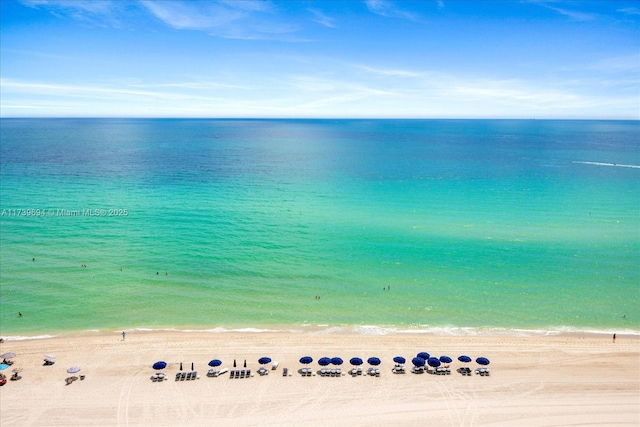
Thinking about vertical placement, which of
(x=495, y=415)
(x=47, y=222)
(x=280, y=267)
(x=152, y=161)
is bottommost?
(x=495, y=415)

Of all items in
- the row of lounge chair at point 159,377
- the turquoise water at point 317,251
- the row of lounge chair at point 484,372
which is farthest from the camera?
the turquoise water at point 317,251

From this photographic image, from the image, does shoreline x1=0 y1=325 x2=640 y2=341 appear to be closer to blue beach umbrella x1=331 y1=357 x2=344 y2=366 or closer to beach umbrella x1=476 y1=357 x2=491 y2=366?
beach umbrella x1=476 y1=357 x2=491 y2=366

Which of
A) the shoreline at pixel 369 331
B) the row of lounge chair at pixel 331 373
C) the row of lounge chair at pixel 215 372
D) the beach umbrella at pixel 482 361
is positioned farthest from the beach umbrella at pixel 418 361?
the row of lounge chair at pixel 215 372

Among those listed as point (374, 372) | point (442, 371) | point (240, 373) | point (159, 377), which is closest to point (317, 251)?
point (374, 372)

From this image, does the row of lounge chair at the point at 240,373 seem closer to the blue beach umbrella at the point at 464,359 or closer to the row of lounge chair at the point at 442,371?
the row of lounge chair at the point at 442,371

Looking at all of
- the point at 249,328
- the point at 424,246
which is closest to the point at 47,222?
the point at 249,328

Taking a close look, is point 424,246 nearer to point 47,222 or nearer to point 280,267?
point 280,267

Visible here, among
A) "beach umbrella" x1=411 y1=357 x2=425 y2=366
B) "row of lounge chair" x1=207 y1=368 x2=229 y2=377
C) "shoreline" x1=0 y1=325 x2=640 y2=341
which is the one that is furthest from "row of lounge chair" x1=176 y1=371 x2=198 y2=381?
"beach umbrella" x1=411 y1=357 x2=425 y2=366
